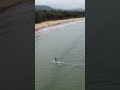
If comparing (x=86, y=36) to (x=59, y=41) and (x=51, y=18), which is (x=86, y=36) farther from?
(x=51, y=18)

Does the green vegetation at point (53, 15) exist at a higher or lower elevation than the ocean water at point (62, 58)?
higher

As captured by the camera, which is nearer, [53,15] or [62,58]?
[62,58]

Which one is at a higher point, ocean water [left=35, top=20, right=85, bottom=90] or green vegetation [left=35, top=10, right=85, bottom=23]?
green vegetation [left=35, top=10, right=85, bottom=23]

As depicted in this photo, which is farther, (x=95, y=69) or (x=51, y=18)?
(x=51, y=18)

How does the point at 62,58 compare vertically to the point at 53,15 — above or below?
below
